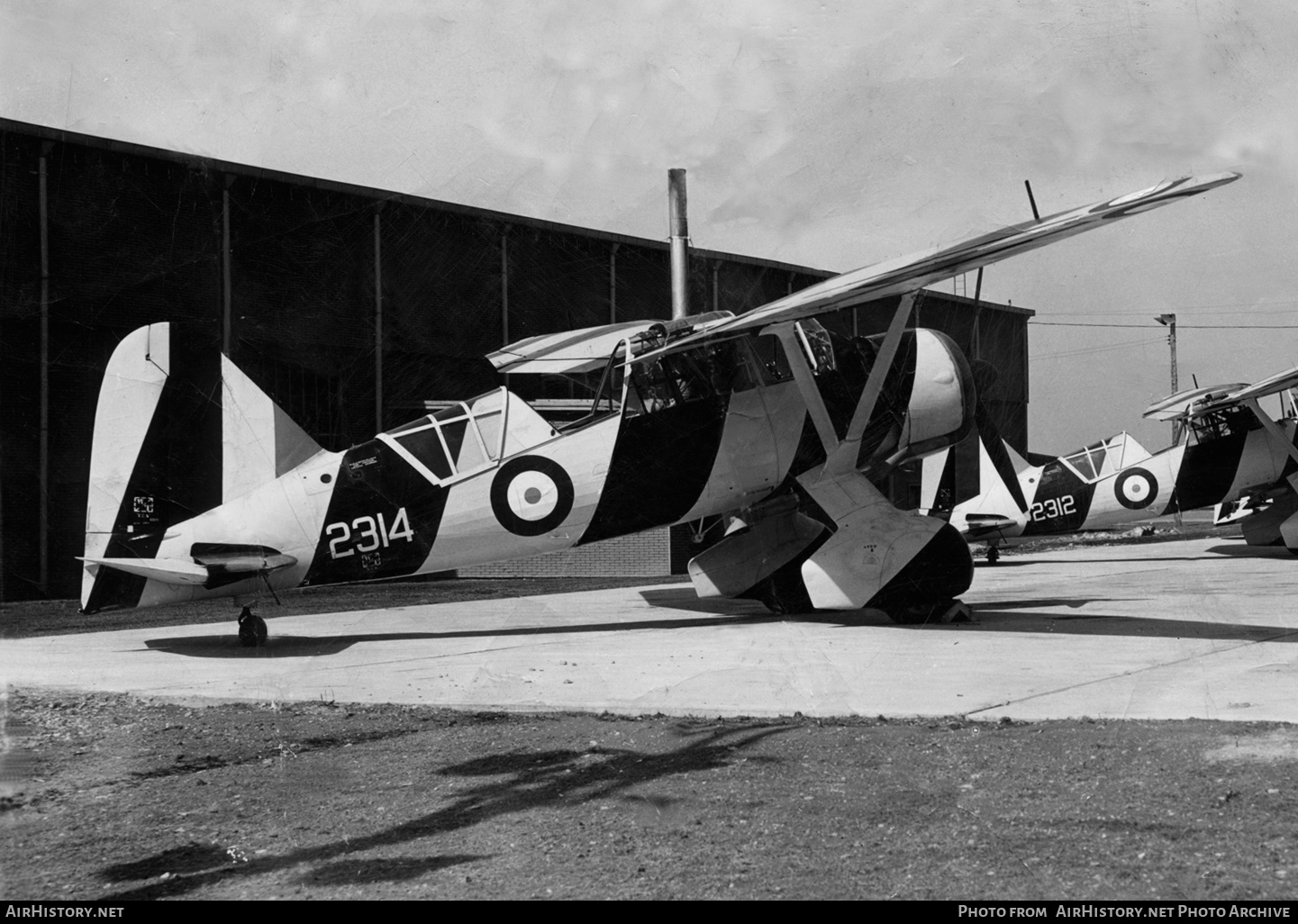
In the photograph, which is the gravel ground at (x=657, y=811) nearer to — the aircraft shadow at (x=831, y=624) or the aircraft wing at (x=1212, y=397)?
the aircraft shadow at (x=831, y=624)

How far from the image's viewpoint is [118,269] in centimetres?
1575

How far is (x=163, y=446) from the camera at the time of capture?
9.30 metres

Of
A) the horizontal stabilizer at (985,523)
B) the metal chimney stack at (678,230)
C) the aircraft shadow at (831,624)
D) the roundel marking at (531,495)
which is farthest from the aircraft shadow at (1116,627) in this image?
the horizontal stabilizer at (985,523)

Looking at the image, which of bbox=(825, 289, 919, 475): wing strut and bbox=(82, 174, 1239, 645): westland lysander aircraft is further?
bbox=(825, 289, 919, 475): wing strut

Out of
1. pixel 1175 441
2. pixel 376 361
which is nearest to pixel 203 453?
pixel 376 361

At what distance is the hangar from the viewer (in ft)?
50.5

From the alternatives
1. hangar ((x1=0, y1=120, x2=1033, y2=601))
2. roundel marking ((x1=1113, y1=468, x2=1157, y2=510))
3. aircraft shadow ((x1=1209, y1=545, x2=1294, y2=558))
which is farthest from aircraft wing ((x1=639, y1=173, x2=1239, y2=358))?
aircraft shadow ((x1=1209, y1=545, x2=1294, y2=558))

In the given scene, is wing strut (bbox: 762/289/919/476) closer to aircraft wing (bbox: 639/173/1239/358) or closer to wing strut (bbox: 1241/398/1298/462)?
aircraft wing (bbox: 639/173/1239/358)

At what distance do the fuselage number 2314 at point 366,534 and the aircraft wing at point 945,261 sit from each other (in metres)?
3.00

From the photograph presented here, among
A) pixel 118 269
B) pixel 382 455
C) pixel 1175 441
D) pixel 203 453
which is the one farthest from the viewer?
pixel 1175 441

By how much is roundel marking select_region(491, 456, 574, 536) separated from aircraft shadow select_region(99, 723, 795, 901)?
5061 mm
